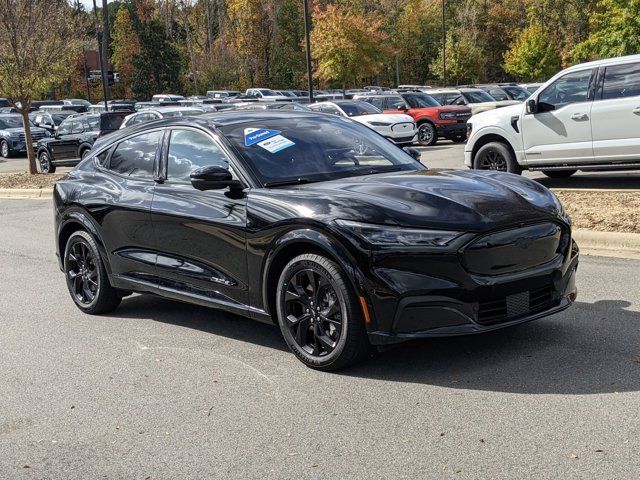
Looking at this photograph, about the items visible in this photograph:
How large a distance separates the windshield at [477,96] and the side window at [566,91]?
18930 millimetres

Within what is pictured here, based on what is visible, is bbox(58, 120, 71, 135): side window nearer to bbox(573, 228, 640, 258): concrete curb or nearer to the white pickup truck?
the white pickup truck

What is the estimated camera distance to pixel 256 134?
6.37 meters

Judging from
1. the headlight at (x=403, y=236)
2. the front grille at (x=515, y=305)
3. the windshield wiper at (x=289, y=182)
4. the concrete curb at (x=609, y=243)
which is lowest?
the concrete curb at (x=609, y=243)

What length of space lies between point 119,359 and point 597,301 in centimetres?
367

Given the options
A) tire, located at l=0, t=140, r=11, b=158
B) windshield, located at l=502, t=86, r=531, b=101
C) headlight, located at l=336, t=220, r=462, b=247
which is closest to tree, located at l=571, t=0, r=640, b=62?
windshield, located at l=502, t=86, r=531, b=101

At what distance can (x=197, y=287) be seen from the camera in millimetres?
6383

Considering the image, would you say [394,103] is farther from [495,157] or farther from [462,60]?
[462,60]

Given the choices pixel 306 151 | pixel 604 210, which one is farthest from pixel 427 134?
pixel 306 151

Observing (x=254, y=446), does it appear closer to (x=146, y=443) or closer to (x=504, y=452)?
(x=146, y=443)

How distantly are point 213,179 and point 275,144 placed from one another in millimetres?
621

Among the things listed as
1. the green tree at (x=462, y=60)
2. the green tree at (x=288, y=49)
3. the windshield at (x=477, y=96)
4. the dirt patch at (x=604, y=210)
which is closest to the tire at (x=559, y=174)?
the dirt patch at (x=604, y=210)

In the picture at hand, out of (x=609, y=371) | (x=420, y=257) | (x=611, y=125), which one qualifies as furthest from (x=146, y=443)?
(x=611, y=125)

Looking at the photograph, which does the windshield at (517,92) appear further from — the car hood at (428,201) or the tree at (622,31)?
the car hood at (428,201)

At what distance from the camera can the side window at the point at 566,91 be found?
13.1 m
